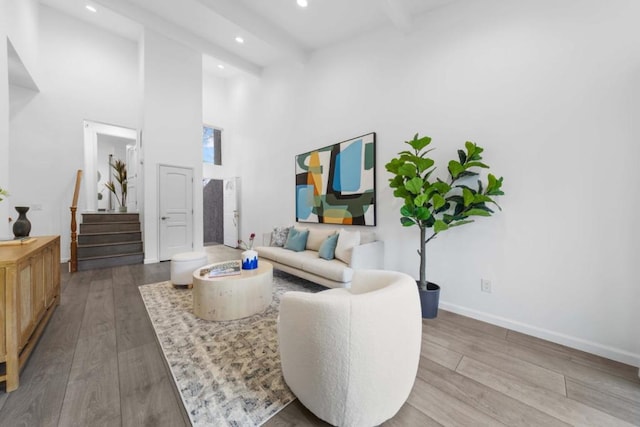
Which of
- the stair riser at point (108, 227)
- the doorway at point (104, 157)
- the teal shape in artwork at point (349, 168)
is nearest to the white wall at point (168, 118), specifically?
the stair riser at point (108, 227)

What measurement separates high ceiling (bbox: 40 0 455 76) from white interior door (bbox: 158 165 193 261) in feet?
8.33

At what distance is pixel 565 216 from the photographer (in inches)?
86.7

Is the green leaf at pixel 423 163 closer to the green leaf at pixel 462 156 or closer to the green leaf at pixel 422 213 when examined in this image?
the green leaf at pixel 462 156

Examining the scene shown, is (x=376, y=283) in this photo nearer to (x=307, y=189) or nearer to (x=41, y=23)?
(x=307, y=189)

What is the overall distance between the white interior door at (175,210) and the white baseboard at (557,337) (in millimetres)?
5163

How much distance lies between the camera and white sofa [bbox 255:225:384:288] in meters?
3.03

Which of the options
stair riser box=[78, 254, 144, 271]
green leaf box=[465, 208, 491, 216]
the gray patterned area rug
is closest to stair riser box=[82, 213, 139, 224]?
stair riser box=[78, 254, 144, 271]

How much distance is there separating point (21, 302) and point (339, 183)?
11.4 ft

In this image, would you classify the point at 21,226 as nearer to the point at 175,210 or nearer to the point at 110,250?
the point at 110,250

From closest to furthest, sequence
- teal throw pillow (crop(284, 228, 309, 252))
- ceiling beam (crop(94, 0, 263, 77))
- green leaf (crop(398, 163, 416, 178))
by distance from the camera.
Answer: green leaf (crop(398, 163, 416, 178)), ceiling beam (crop(94, 0, 263, 77)), teal throw pillow (crop(284, 228, 309, 252))

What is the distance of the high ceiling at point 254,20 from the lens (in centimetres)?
340

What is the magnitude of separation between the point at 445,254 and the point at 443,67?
2188 mm

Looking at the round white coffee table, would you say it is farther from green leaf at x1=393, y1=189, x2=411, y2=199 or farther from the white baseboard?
the white baseboard

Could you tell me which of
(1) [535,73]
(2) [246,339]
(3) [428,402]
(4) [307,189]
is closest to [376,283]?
(3) [428,402]
